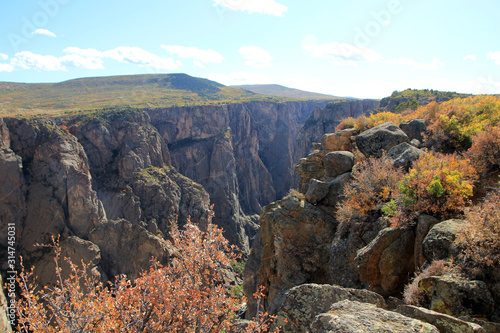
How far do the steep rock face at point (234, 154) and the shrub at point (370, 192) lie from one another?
5170cm

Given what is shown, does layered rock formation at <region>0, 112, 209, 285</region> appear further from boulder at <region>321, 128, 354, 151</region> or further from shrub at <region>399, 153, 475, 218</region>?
shrub at <region>399, 153, 475, 218</region>

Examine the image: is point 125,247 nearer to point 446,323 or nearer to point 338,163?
point 338,163

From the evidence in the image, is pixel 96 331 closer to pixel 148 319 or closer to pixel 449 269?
pixel 148 319

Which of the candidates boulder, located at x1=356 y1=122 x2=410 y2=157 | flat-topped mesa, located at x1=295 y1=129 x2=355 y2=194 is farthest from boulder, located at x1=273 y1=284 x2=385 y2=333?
flat-topped mesa, located at x1=295 y1=129 x2=355 y2=194

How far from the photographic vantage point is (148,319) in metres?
6.42

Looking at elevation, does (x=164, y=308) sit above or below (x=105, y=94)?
below

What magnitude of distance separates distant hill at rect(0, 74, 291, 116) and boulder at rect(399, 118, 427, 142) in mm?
66454

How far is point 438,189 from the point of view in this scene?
7977 millimetres

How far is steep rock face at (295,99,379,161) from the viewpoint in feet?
262

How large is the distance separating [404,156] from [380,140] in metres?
2.73

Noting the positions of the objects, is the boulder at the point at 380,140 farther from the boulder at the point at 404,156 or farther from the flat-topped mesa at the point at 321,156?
the flat-topped mesa at the point at 321,156

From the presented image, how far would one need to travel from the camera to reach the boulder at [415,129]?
1534cm

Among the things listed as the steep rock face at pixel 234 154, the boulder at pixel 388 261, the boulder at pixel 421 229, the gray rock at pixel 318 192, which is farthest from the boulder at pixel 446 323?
the steep rock face at pixel 234 154

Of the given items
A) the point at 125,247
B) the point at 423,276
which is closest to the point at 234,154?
the point at 125,247
